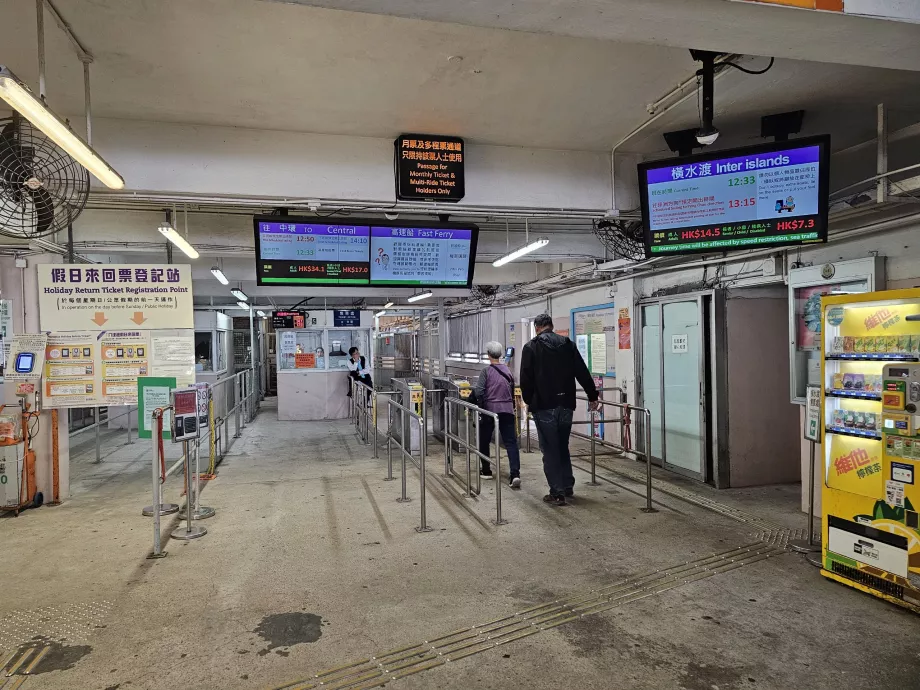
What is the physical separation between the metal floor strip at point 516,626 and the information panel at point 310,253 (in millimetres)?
3042

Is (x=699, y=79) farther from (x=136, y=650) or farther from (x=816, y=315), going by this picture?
(x=136, y=650)

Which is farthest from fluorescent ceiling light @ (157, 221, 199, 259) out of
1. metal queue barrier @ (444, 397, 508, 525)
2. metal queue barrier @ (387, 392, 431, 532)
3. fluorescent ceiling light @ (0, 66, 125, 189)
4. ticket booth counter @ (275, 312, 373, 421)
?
ticket booth counter @ (275, 312, 373, 421)

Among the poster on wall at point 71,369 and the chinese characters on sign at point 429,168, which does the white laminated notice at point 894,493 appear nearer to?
the chinese characters on sign at point 429,168

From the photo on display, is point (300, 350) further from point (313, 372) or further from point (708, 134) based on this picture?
point (708, 134)

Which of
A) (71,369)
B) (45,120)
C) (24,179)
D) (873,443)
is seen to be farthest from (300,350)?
(873,443)

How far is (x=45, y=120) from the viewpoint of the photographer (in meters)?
2.62

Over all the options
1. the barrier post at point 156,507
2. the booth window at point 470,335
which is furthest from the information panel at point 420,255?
the booth window at point 470,335

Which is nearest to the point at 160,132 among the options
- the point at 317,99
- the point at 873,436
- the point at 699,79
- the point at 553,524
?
the point at 317,99

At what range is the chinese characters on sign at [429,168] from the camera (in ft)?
15.6

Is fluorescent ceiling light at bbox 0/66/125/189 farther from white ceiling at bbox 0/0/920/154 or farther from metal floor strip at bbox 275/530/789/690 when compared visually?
metal floor strip at bbox 275/530/789/690

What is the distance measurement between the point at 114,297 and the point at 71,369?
33.7 inches

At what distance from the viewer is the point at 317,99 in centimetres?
404

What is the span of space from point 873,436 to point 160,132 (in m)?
5.72

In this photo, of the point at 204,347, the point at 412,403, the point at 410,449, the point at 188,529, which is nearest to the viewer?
the point at 188,529
